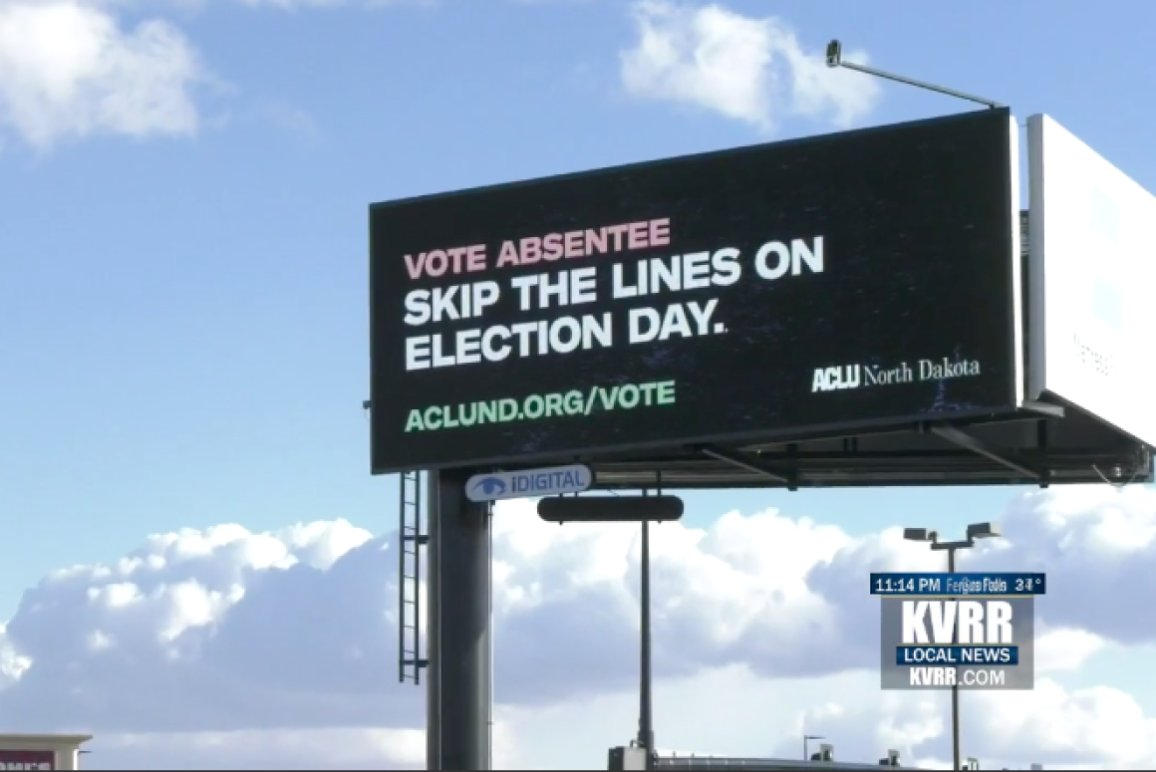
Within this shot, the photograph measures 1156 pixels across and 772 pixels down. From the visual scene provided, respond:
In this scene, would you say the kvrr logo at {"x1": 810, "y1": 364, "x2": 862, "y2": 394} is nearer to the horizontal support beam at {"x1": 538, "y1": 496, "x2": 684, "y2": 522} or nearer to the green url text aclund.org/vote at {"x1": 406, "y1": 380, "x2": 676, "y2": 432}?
the green url text aclund.org/vote at {"x1": 406, "y1": 380, "x2": 676, "y2": 432}

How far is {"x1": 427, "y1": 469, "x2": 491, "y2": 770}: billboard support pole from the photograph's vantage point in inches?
1114

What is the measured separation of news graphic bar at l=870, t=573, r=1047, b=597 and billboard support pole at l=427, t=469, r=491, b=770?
1771 centimetres

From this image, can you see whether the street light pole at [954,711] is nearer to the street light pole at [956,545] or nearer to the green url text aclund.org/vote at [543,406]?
the street light pole at [956,545]

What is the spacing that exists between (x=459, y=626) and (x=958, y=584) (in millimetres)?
18120

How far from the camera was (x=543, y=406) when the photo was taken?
2848cm

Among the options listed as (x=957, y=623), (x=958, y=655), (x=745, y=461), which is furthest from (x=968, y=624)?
(x=745, y=461)

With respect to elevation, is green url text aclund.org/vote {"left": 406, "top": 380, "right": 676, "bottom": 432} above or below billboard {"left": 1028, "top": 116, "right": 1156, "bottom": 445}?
below

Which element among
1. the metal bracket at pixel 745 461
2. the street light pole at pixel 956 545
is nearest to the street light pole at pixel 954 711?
the street light pole at pixel 956 545

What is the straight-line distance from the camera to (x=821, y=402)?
1059 inches

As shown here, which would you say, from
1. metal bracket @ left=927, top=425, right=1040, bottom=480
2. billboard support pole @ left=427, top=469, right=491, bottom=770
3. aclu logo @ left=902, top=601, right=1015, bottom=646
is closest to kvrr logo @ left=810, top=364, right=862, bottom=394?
metal bracket @ left=927, top=425, right=1040, bottom=480

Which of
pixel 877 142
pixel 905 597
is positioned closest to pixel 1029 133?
pixel 877 142

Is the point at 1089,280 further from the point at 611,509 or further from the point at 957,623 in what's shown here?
the point at 957,623

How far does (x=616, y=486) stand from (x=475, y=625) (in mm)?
3712

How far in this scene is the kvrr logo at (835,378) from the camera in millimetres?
26734
